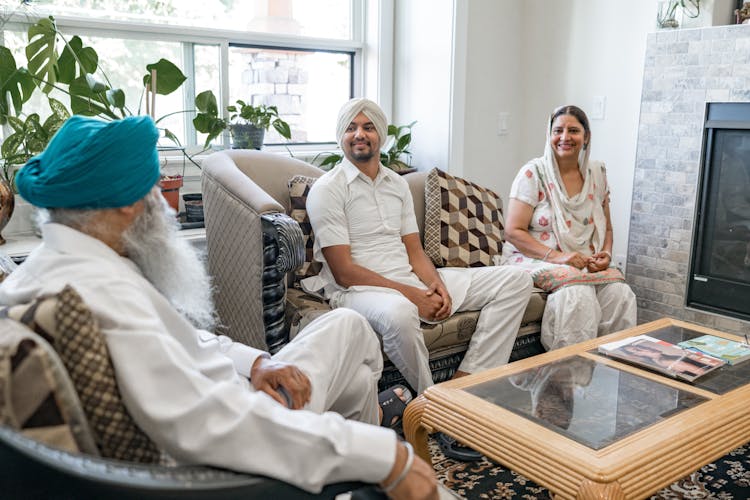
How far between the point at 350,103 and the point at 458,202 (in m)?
0.66

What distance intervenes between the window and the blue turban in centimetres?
203

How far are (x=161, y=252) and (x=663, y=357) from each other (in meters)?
1.54

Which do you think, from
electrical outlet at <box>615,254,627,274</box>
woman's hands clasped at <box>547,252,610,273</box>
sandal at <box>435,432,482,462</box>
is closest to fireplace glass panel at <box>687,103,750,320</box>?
electrical outlet at <box>615,254,627,274</box>

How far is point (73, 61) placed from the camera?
109 inches

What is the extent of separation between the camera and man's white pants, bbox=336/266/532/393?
2406 millimetres

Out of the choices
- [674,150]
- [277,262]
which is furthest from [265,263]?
[674,150]

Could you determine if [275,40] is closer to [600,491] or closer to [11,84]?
[11,84]

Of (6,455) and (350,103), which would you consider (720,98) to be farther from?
(6,455)

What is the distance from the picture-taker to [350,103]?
2.77 metres

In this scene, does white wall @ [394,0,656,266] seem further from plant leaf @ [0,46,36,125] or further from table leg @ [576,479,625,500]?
table leg @ [576,479,625,500]

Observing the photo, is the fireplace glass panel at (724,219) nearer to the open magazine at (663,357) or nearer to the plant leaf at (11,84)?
the open magazine at (663,357)

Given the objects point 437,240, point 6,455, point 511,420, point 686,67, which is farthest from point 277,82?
point 6,455

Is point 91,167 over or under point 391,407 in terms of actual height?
over

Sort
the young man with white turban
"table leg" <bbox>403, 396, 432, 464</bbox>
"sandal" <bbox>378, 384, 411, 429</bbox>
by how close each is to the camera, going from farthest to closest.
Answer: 1. the young man with white turban
2. "sandal" <bbox>378, 384, 411, 429</bbox>
3. "table leg" <bbox>403, 396, 432, 464</bbox>
